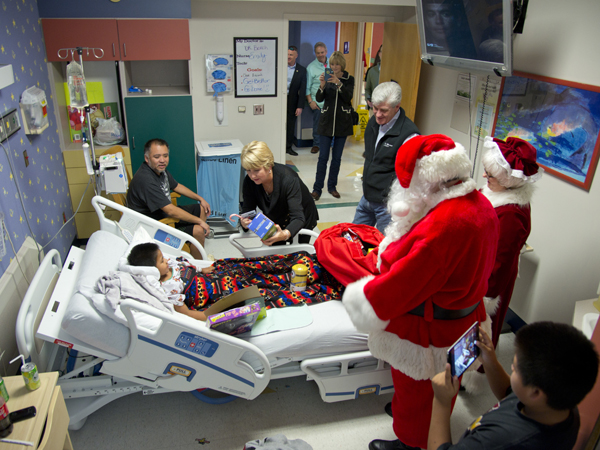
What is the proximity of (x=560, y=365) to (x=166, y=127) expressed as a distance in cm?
411

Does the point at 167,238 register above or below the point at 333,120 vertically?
below

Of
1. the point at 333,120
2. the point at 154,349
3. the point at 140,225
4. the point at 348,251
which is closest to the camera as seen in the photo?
the point at 154,349

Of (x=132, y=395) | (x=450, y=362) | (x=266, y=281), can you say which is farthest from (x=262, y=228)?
(x=450, y=362)

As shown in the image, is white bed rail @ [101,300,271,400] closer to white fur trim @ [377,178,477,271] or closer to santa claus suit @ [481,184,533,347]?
white fur trim @ [377,178,477,271]

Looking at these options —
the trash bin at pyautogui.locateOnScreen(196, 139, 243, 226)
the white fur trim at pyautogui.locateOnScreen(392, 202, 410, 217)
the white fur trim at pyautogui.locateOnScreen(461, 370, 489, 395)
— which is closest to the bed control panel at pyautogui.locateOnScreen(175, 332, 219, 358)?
the white fur trim at pyautogui.locateOnScreen(392, 202, 410, 217)

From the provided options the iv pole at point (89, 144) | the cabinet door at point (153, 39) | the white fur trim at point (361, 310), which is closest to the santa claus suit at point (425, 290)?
the white fur trim at point (361, 310)

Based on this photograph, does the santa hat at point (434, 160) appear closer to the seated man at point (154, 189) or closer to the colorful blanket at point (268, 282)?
the colorful blanket at point (268, 282)

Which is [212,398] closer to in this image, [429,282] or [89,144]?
[429,282]

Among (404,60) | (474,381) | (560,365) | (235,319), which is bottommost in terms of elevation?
(474,381)

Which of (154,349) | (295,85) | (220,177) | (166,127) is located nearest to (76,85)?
(166,127)

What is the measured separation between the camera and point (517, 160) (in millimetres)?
2309

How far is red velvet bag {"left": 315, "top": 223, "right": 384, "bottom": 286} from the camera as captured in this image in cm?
256

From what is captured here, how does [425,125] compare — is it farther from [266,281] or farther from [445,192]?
[445,192]

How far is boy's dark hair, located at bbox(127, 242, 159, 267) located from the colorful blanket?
28 cm
